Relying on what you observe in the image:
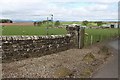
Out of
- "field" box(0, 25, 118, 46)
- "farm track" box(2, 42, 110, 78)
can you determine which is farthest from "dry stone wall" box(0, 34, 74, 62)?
"field" box(0, 25, 118, 46)

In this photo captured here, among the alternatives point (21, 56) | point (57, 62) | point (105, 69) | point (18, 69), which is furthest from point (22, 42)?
point (105, 69)

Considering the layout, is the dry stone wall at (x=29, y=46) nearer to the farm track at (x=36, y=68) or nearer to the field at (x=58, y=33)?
the farm track at (x=36, y=68)

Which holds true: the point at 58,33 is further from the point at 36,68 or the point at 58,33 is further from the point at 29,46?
the point at 36,68

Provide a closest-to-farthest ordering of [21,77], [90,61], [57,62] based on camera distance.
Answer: [21,77]
[57,62]
[90,61]

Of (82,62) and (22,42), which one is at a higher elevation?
(22,42)

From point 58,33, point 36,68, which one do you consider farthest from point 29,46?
point 58,33

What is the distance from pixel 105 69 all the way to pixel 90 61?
204 centimetres

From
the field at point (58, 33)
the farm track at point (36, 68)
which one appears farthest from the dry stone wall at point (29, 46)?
the field at point (58, 33)

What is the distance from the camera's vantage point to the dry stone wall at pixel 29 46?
1489 cm

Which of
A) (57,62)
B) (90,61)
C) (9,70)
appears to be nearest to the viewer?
(9,70)

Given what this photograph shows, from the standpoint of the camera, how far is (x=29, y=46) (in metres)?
16.7

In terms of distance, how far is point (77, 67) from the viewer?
14.7 metres

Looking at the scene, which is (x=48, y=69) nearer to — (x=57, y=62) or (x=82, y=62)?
(x=57, y=62)

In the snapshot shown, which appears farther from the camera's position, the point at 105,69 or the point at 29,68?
the point at 105,69
